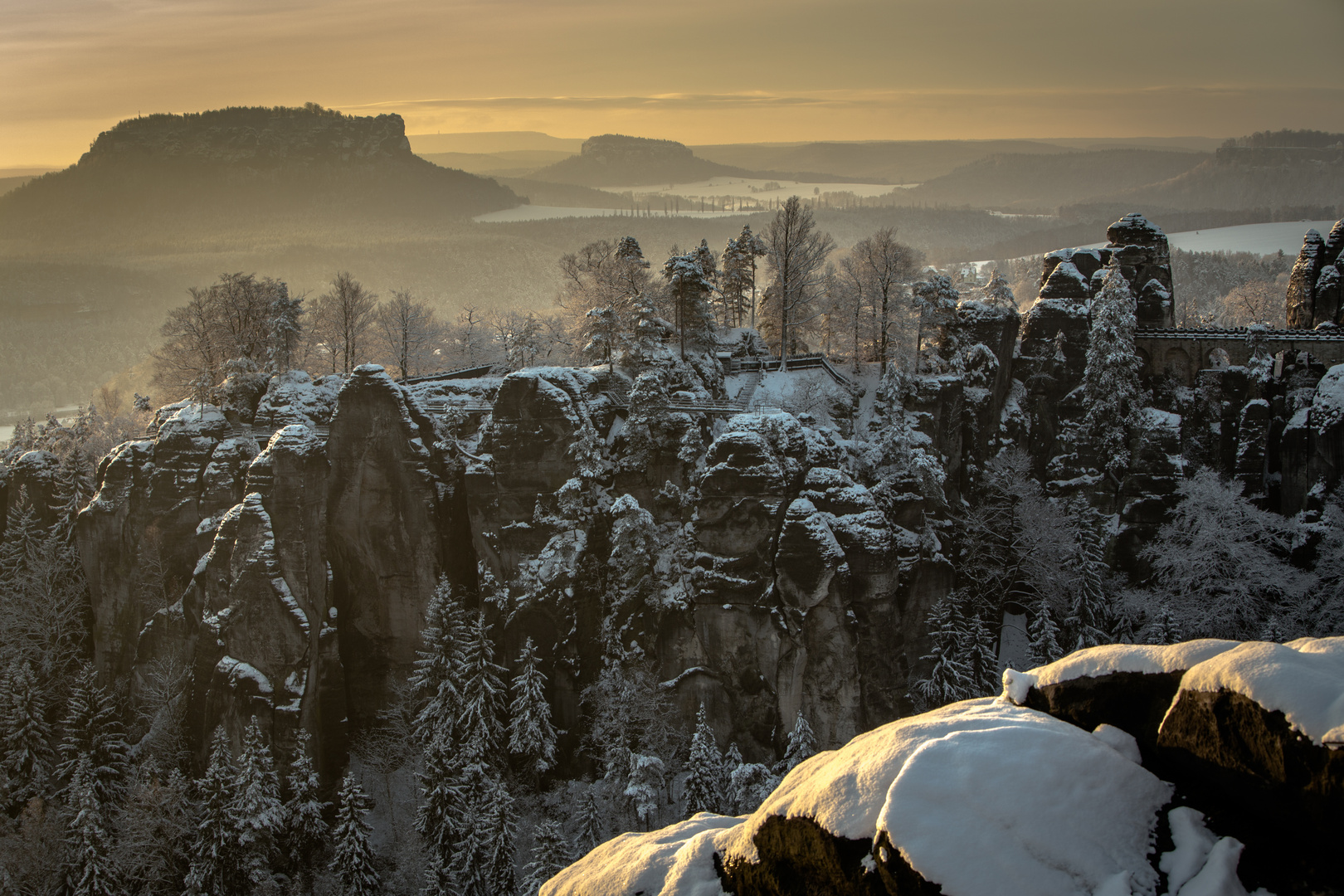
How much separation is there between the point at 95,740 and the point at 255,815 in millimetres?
11238

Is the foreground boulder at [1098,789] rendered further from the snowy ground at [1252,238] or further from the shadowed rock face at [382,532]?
the snowy ground at [1252,238]

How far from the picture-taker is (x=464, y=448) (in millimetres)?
44000

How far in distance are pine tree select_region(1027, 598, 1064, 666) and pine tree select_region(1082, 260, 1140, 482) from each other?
1198 centimetres

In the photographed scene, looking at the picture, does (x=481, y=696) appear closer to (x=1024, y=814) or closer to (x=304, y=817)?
(x=304, y=817)

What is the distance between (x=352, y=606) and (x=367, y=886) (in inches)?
543

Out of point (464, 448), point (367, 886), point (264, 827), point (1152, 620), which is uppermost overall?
point (464, 448)

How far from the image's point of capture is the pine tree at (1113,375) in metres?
48.4

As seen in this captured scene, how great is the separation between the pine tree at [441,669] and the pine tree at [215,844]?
25.6 feet

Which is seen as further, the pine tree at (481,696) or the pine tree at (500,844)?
the pine tree at (481,696)

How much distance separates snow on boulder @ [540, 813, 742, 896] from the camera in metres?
14.6

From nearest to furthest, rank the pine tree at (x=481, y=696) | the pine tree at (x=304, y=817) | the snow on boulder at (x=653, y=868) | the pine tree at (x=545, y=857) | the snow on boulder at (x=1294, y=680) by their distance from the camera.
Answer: the snow on boulder at (x=1294, y=680) → the snow on boulder at (x=653, y=868) → the pine tree at (x=545, y=857) → the pine tree at (x=304, y=817) → the pine tree at (x=481, y=696)

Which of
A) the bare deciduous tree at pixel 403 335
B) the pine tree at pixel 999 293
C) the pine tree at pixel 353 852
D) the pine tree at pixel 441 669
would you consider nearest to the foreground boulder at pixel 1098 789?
the pine tree at pixel 353 852

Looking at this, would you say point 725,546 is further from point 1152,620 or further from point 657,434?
point 1152,620

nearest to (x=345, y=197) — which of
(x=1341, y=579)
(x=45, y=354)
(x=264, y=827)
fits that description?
(x=45, y=354)
